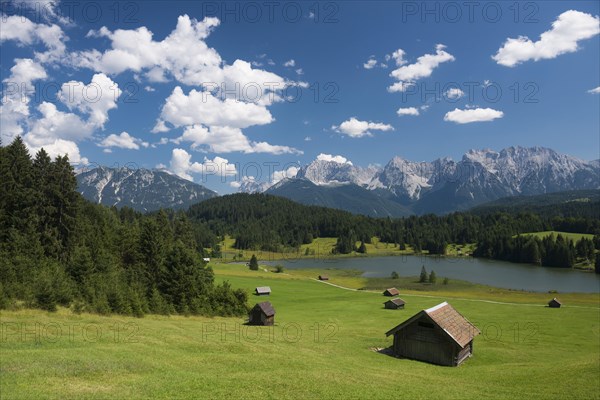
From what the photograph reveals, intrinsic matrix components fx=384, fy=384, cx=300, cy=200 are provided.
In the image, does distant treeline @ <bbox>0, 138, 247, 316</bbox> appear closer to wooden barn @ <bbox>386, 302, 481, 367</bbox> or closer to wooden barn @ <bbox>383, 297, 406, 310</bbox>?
wooden barn @ <bbox>383, 297, 406, 310</bbox>

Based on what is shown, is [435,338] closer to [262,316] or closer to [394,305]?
[262,316]

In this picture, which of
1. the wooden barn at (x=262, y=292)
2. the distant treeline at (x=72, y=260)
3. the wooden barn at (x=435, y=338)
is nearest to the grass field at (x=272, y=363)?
the wooden barn at (x=435, y=338)

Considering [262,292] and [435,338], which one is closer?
[435,338]

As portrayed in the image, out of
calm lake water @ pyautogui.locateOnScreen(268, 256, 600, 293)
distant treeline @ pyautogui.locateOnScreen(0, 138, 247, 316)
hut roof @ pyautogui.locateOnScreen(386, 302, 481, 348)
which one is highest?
distant treeline @ pyautogui.locateOnScreen(0, 138, 247, 316)

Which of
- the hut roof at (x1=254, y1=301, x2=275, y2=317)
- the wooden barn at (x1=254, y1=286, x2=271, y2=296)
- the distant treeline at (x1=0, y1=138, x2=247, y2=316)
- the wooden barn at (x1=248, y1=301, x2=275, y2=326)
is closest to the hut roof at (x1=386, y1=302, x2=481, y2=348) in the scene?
the hut roof at (x1=254, y1=301, x2=275, y2=317)

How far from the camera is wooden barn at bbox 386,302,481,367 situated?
38312mm

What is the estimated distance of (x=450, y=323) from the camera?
40.4 m

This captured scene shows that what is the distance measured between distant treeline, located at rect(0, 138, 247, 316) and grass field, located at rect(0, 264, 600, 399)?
361cm

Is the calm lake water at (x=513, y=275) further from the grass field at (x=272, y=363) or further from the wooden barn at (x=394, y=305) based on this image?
the grass field at (x=272, y=363)

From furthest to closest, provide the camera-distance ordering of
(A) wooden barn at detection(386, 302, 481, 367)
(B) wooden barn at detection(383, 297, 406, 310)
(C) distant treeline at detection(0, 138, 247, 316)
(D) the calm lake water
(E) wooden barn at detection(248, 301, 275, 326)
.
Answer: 1. (D) the calm lake water
2. (B) wooden barn at detection(383, 297, 406, 310)
3. (E) wooden barn at detection(248, 301, 275, 326)
4. (C) distant treeline at detection(0, 138, 247, 316)
5. (A) wooden barn at detection(386, 302, 481, 367)

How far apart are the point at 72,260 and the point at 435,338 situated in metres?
45.2

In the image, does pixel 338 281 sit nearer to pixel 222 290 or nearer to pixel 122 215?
pixel 222 290

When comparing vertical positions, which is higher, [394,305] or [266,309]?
[266,309]

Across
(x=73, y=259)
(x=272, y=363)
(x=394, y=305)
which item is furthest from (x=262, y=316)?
(x=394, y=305)
